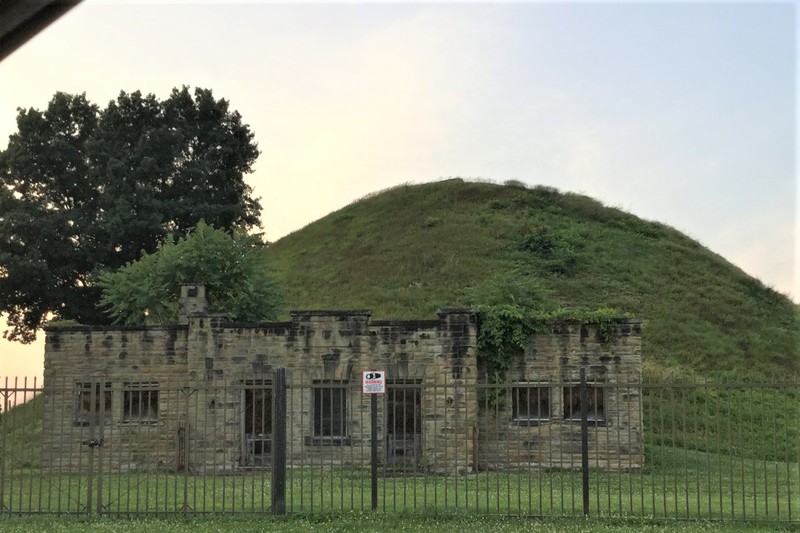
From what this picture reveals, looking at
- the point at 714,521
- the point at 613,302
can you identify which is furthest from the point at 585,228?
the point at 714,521

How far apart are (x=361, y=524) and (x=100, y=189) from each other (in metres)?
33.4

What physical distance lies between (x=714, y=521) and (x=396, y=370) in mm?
10334

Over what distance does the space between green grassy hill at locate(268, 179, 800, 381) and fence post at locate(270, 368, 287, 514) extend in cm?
1805

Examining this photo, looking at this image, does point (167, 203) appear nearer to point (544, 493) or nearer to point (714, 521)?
point (544, 493)

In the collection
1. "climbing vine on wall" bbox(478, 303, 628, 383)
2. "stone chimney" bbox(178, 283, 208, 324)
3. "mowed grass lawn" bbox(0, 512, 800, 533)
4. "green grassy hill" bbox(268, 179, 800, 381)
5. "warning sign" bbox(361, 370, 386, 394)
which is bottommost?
"mowed grass lawn" bbox(0, 512, 800, 533)

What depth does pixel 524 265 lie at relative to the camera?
44969 millimetres

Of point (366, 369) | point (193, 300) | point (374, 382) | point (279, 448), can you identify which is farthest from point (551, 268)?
point (279, 448)

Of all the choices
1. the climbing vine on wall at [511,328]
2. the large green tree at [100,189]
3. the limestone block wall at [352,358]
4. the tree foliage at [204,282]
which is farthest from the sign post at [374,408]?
the large green tree at [100,189]

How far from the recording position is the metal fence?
13.1 metres

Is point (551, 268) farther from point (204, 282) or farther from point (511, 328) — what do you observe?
point (511, 328)

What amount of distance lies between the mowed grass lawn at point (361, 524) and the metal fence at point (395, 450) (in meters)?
0.31

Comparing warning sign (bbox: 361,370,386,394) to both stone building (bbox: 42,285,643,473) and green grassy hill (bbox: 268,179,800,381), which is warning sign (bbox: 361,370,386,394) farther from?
green grassy hill (bbox: 268,179,800,381)

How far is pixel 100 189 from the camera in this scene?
40.8 m

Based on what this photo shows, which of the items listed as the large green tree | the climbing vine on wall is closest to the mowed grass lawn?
the climbing vine on wall
